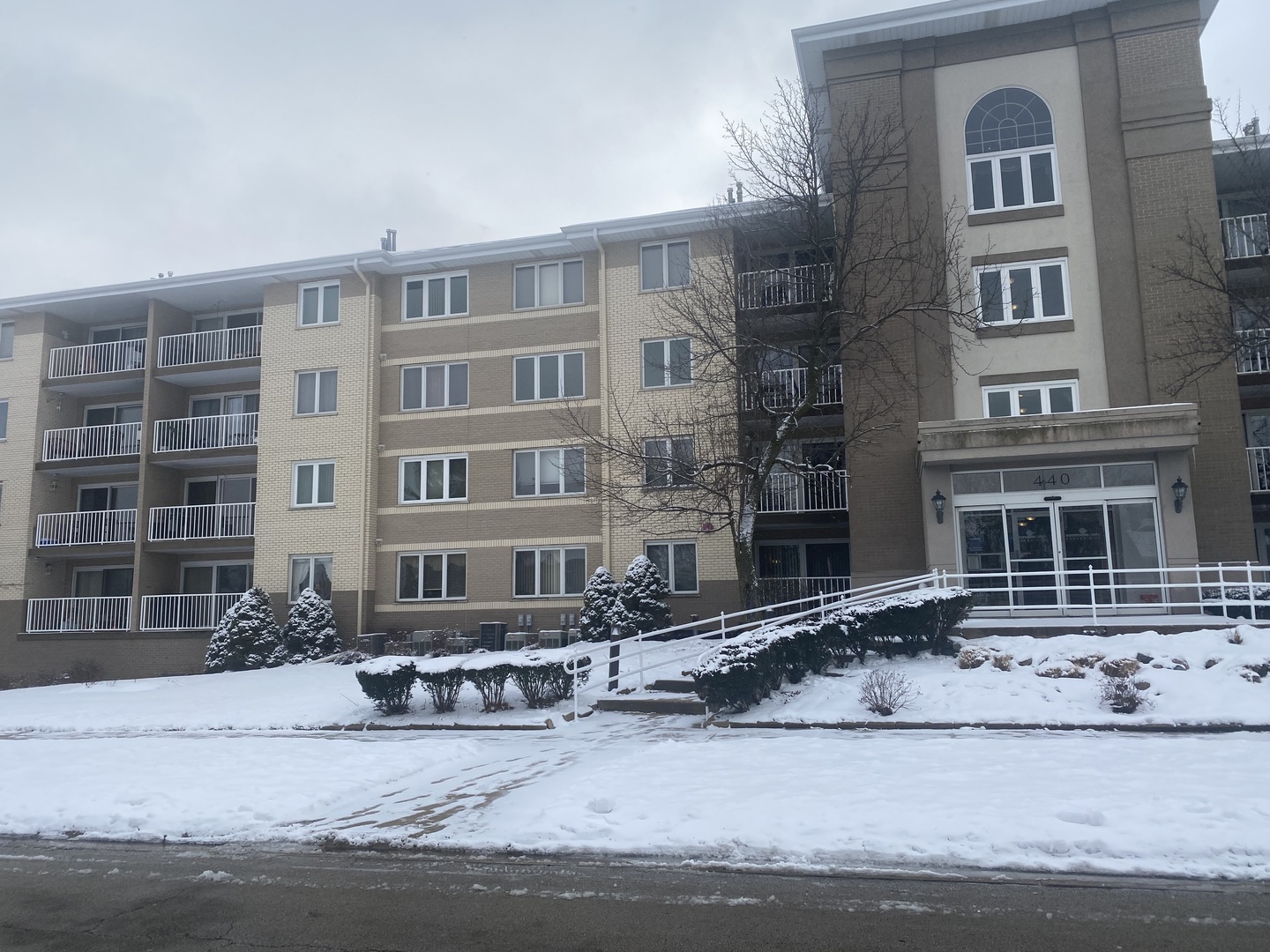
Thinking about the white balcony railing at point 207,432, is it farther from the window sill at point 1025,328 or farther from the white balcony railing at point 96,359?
the window sill at point 1025,328

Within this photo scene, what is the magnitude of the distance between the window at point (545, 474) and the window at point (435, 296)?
4939 mm

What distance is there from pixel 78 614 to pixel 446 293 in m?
14.9

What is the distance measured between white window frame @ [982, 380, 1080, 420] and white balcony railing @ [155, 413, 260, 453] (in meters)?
20.9

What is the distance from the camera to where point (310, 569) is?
93.7ft

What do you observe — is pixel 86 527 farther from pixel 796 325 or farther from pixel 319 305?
pixel 796 325

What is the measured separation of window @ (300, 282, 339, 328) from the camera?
1163 inches

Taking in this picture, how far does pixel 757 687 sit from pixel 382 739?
17.9 ft

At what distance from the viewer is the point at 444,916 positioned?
252 inches

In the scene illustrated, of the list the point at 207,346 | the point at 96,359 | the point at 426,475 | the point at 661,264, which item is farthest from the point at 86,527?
the point at 661,264

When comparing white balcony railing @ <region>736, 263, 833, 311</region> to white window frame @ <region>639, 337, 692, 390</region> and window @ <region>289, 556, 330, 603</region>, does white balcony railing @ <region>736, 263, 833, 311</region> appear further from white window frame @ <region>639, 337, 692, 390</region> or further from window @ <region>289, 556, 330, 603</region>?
window @ <region>289, 556, 330, 603</region>

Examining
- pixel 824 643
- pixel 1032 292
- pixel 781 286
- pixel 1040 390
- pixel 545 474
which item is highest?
pixel 781 286

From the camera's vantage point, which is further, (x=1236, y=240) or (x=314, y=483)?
(x=314, y=483)

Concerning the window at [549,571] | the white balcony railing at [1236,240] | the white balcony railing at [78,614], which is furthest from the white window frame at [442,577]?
the white balcony railing at [1236,240]

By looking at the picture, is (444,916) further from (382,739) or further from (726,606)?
(726,606)
